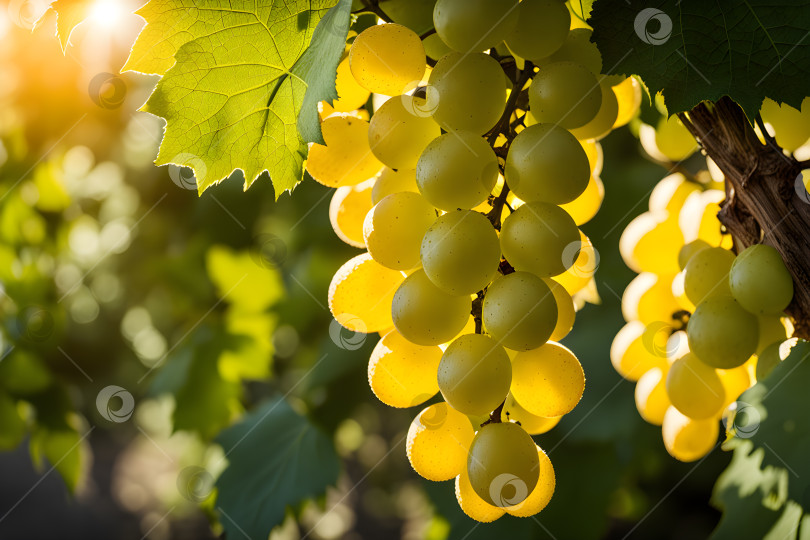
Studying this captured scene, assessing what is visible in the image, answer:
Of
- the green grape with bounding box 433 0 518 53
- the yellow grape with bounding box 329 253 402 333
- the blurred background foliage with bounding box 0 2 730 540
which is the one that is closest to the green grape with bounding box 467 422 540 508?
the yellow grape with bounding box 329 253 402 333

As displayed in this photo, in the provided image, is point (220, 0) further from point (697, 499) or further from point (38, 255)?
point (697, 499)

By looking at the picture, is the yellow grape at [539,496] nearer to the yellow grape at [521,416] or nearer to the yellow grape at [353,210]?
the yellow grape at [521,416]

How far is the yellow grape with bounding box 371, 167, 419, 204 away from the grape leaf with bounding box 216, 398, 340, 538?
49 centimetres

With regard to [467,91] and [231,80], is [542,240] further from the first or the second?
[231,80]

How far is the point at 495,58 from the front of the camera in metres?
0.38

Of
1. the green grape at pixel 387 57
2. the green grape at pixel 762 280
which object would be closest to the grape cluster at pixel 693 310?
the green grape at pixel 762 280

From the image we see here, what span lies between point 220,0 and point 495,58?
16cm

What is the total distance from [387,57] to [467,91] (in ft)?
0.17

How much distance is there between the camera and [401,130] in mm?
369

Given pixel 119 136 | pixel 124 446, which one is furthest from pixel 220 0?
pixel 124 446

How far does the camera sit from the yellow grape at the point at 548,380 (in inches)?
14.4

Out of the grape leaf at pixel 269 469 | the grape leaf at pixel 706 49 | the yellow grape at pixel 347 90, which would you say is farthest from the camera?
the grape leaf at pixel 269 469

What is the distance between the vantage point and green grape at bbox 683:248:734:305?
1.36 feet

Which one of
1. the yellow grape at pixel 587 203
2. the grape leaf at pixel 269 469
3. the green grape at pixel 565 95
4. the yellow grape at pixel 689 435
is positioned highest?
the green grape at pixel 565 95
